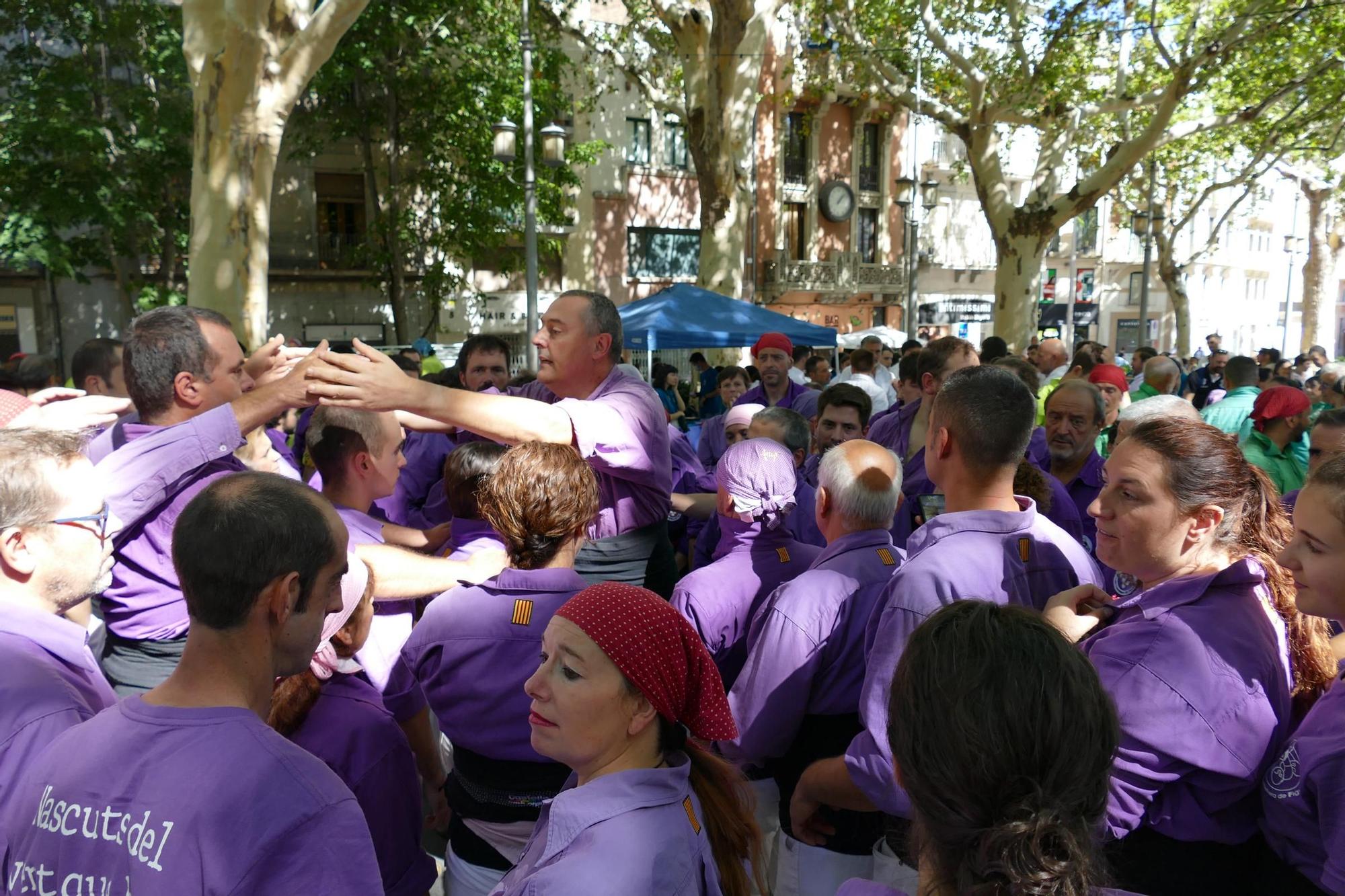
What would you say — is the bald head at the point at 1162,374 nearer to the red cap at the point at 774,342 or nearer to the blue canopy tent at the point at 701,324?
the red cap at the point at 774,342

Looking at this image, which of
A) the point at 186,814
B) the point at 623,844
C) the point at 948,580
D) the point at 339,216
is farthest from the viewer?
the point at 339,216

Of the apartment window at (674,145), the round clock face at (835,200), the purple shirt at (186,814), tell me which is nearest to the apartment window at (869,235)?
the round clock face at (835,200)

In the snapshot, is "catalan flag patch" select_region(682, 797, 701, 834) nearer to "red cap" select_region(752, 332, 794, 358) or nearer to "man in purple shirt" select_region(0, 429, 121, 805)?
"man in purple shirt" select_region(0, 429, 121, 805)

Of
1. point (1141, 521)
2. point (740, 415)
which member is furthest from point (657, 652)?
point (740, 415)

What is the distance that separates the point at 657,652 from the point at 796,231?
31122 mm

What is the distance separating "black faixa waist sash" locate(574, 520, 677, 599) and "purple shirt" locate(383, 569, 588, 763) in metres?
0.72

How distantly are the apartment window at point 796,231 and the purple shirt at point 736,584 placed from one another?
94.7 ft

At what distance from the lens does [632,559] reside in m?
3.37

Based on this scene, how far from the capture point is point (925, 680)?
4.26 ft

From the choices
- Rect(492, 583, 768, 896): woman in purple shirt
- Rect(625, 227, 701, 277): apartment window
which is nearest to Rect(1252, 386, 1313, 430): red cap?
Rect(492, 583, 768, 896): woman in purple shirt

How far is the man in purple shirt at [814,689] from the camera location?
2646 mm

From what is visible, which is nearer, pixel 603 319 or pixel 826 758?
pixel 826 758

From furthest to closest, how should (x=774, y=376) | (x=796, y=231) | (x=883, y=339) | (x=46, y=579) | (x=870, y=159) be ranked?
(x=870, y=159) → (x=796, y=231) → (x=883, y=339) → (x=774, y=376) → (x=46, y=579)

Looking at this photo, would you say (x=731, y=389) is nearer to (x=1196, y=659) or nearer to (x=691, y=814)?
(x=1196, y=659)
